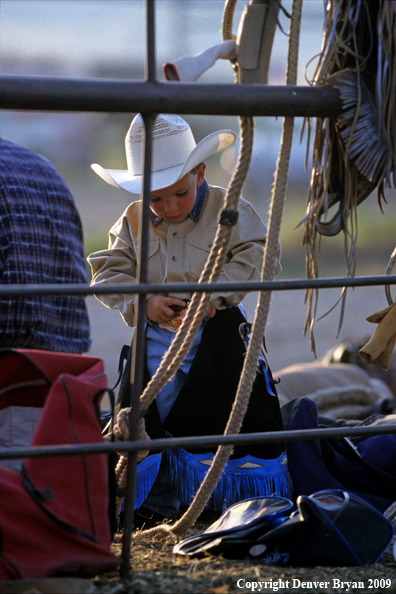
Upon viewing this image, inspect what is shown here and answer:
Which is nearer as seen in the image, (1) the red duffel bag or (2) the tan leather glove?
(1) the red duffel bag

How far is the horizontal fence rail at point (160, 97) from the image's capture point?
103cm

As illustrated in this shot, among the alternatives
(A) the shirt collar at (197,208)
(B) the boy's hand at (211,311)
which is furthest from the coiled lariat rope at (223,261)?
(A) the shirt collar at (197,208)

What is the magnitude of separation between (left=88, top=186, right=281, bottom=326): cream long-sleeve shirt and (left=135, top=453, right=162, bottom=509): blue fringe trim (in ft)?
1.37

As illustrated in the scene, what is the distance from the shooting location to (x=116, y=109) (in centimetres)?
106

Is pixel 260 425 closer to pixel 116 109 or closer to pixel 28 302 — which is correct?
pixel 28 302

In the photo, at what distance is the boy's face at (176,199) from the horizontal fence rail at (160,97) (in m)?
0.79

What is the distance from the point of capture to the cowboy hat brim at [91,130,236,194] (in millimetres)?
1752

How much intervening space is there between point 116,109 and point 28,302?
1.24 metres

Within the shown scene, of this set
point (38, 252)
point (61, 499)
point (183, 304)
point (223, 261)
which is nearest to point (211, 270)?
point (223, 261)

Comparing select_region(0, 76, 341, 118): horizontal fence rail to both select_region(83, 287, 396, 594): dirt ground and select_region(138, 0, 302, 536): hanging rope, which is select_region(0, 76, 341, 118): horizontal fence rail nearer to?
select_region(138, 0, 302, 536): hanging rope

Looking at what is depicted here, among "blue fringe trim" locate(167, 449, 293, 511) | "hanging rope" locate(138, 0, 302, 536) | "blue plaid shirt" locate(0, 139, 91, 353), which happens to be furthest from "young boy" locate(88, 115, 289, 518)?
"hanging rope" locate(138, 0, 302, 536)

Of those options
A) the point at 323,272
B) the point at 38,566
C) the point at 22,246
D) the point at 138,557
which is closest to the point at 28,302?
the point at 22,246

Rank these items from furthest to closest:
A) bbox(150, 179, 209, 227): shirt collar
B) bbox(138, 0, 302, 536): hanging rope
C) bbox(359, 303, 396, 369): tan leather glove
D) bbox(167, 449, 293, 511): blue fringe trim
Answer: bbox(150, 179, 209, 227): shirt collar
bbox(167, 449, 293, 511): blue fringe trim
bbox(359, 303, 396, 369): tan leather glove
bbox(138, 0, 302, 536): hanging rope

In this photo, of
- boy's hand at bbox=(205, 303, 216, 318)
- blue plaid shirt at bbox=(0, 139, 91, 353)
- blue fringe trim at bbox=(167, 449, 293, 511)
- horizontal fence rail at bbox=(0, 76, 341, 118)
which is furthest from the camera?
blue plaid shirt at bbox=(0, 139, 91, 353)
